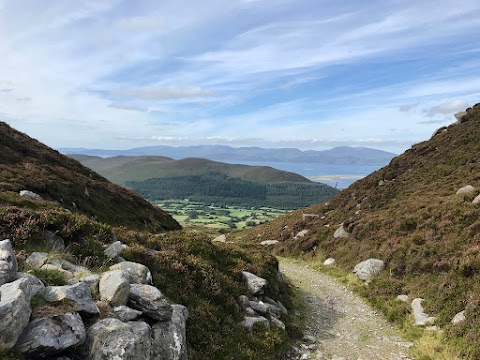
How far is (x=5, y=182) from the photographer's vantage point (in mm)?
27953

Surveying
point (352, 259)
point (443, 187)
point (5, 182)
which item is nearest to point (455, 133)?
point (443, 187)

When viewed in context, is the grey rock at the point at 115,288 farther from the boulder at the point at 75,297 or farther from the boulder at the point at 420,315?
the boulder at the point at 420,315

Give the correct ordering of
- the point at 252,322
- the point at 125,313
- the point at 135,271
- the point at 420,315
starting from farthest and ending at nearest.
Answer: the point at 420,315 → the point at 252,322 → the point at 135,271 → the point at 125,313

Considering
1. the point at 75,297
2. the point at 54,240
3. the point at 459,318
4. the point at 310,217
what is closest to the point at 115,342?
the point at 75,297

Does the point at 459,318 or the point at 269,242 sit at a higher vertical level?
the point at 459,318

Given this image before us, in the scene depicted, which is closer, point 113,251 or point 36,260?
point 36,260

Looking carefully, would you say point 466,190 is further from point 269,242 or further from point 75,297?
point 75,297

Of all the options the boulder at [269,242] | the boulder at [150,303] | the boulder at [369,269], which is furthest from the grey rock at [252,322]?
the boulder at [269,242]

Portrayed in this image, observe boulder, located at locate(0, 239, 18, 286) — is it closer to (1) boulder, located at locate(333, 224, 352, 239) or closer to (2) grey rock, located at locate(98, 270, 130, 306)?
(2) grey rock, located at locate(98, 270, 130, 306)

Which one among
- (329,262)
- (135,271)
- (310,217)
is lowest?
(329,262)

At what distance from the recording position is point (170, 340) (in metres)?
10.2

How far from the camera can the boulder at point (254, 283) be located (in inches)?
699

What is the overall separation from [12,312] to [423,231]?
2444 cm

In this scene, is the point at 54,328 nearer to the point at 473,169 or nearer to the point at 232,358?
the point at 232,358
